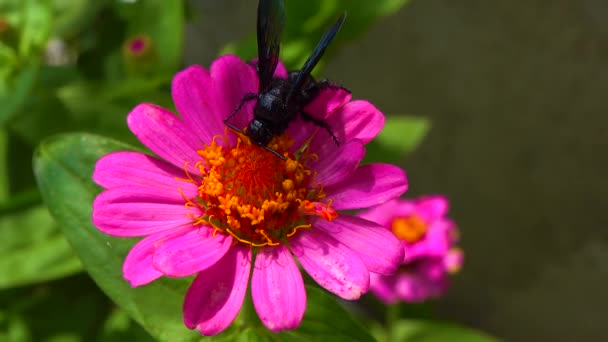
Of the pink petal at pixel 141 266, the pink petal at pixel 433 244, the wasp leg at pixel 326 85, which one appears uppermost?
the wasp leg at pixel 326 85

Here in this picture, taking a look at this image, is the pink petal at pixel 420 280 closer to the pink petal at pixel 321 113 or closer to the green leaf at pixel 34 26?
the pink petal at pixel 321 113

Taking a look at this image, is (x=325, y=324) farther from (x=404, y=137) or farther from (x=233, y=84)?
(x=404, y=137)

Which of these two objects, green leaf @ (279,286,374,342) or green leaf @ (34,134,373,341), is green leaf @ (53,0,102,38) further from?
green leaf @ (279,286,374,342)

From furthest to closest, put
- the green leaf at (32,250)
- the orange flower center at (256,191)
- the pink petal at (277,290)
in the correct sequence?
the green leaf at (32,250), the orange flower center at (256,191), the pink petal at (277,290)

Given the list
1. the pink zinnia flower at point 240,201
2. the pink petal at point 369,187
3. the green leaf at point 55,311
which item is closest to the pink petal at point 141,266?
the pink zinnia flower at point 240,201

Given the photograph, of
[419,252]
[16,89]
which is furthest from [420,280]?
[16,89]

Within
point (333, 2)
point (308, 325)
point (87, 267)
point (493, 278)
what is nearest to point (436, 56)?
point (333, 2)
